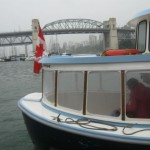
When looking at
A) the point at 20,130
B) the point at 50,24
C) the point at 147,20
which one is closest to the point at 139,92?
the point at 147,20

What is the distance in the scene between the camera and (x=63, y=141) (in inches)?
214

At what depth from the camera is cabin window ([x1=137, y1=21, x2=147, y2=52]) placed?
5637mm

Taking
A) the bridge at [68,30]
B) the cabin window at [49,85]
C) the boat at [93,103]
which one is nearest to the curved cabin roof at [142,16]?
the boat at [93,103]

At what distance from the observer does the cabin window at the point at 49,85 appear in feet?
19.8

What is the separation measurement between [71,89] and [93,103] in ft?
2.03

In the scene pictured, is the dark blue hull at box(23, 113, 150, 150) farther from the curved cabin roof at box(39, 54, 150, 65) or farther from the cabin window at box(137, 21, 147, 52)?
the cabin window at box(137, 21, 147, 52)

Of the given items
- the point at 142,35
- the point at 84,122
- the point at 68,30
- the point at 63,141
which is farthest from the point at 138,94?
the point at 68,30

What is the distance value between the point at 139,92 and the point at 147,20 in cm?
130

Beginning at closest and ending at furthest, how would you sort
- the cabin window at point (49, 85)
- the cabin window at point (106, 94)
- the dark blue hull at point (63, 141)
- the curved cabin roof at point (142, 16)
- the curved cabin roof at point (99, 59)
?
the dark blue hull at point (63, 141), the curved cabin roof at point (99, 59), the cabin window at point (106, 94), the curved cabin roof at point (142, 16), the cabin window at point (49, 85)

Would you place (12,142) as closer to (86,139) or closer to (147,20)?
(86,139)

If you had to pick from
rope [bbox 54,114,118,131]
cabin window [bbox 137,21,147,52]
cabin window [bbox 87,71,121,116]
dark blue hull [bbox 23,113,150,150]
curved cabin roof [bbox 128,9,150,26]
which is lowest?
dark blue hull [bbox 23,113,150,150]

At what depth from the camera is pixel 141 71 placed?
4.88 m

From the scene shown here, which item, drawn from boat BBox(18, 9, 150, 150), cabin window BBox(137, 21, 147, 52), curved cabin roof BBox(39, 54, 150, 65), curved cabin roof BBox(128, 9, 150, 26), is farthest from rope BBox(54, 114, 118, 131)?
curved cabin roof BBox(128, 9, 150, 26)

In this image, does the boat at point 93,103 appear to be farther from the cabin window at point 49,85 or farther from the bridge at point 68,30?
the bridge at point 68,30
